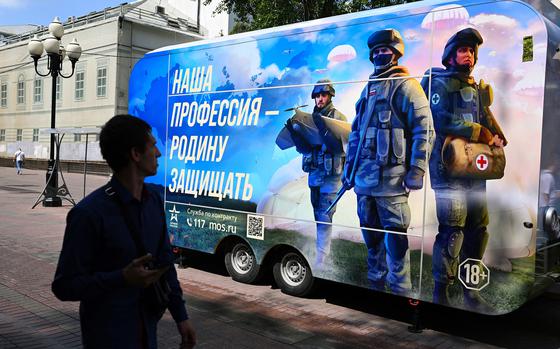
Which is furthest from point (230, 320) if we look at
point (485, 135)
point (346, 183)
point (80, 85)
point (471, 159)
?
point (80, 85)

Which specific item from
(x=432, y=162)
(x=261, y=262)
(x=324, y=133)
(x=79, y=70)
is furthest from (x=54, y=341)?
(x=79, y=70)

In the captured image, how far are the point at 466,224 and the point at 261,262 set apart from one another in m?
2.76

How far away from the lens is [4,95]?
43.1 m

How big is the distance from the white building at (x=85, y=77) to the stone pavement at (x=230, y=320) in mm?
27454

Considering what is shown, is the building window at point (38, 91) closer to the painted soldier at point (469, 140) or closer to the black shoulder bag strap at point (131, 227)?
the painted soldier at point (469, 140)

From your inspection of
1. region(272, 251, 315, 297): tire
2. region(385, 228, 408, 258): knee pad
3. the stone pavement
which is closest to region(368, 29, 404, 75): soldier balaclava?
region(385, 228, 408, 258): knee pad

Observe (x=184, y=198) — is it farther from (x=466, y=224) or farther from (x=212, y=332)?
(x=466, y=224)

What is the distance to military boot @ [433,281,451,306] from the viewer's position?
4.68 metres

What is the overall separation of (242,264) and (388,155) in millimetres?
2857

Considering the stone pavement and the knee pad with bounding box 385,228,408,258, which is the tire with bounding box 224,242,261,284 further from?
the knee pad with bounding box 385,228,408,258

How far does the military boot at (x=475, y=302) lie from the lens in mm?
4465

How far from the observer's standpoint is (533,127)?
4.20m

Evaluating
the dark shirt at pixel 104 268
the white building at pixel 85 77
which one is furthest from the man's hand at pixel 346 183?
the white building at pixel 85 77

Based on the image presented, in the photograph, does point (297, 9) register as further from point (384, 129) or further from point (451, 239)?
point (451, 239)
